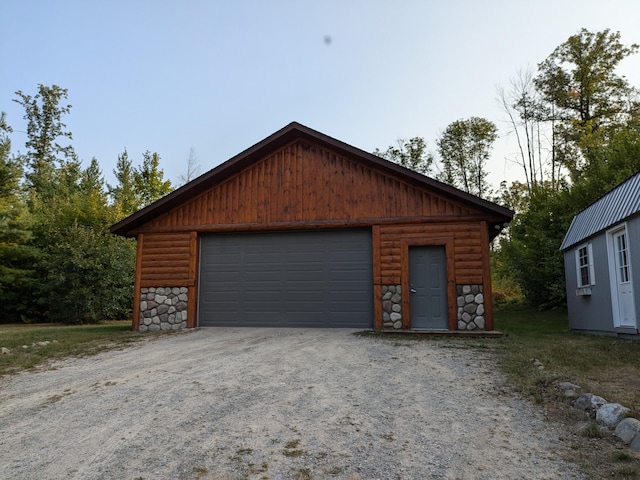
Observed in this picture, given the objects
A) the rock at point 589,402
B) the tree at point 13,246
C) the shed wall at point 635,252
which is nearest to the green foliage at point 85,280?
the tree at point 13,246

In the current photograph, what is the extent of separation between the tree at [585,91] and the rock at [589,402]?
18416 mm

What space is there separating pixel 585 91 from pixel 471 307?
1739 cm

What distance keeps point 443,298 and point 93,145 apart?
88.0ft

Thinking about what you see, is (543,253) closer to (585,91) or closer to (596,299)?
(596,299)

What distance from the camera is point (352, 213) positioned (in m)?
10.1

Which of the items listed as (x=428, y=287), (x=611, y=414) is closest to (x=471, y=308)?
(x=428, y=287)

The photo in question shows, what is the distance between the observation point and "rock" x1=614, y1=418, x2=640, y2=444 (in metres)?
2.93

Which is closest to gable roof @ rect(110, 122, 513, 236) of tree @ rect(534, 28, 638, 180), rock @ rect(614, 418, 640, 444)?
rock @ rect(614, 418, 640, 444)

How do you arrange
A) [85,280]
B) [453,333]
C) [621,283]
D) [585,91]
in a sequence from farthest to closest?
[585,91]
[85,280]
[453,333]
[621,283]

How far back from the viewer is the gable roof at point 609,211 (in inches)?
304

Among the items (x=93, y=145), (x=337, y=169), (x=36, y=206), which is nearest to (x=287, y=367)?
(x=337, y=169)

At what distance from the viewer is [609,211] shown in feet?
28.3

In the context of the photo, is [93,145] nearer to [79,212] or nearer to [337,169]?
[79,212]

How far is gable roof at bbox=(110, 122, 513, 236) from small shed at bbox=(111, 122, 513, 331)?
30 millimetres
